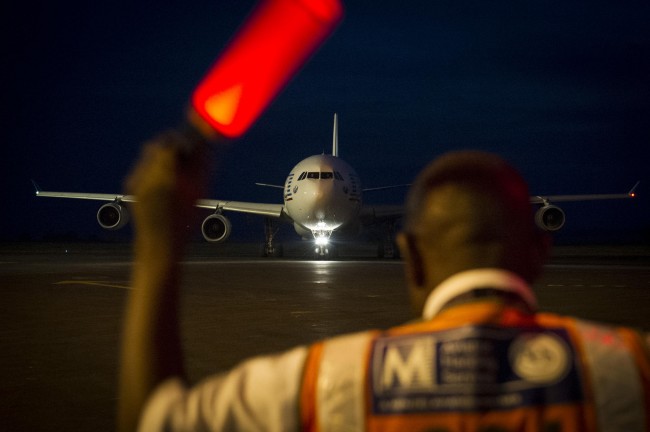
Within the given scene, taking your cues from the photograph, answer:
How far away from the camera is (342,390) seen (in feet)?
3.54

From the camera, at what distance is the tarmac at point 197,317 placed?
501 centimetres

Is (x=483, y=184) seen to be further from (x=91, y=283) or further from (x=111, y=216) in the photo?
(x=111, y=216)

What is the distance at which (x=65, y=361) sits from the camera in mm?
6301

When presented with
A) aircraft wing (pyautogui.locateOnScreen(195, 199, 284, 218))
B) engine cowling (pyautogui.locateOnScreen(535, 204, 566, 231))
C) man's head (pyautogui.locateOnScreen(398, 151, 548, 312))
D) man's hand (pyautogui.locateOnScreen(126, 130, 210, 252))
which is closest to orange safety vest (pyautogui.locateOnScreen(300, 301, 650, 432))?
man's head (pyautogui.locateOnScreen(398, 151, 548, 312))

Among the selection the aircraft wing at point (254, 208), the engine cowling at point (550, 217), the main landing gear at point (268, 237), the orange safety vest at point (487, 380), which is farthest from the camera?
the main landing gear at point (268, 237)

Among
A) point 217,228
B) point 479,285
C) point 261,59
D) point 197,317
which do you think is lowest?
point 479,285

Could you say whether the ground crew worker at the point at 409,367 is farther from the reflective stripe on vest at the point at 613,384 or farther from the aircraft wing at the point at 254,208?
the aircraft wing at the point at 254,208

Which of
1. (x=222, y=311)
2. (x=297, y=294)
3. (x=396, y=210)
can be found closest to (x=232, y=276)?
(x=297, y=294)

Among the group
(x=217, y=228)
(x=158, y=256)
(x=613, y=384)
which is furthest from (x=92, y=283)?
(x=613, y=384)

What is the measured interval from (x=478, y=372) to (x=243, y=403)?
1.12ft

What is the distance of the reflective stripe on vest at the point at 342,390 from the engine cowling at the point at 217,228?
26.9 m

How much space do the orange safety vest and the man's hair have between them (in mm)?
219

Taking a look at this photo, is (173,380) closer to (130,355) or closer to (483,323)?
(130,355)

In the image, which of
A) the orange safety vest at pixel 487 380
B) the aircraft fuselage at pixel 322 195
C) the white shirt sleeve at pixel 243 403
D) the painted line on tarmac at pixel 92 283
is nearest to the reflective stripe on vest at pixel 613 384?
the orange safety vest at pixel 487 380
